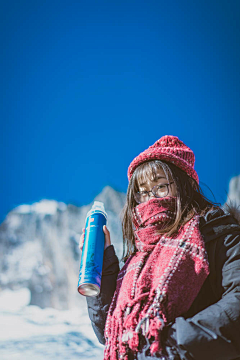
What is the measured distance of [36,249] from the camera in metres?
2.17

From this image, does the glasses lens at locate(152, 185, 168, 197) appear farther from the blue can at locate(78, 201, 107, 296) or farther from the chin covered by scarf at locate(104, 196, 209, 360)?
the blue can at locate(78, 201, 107, 296)

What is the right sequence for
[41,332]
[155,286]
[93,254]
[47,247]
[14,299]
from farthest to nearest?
Answer: [47,247] → [14,299] → [41,332] → [93,254] → [155,286]

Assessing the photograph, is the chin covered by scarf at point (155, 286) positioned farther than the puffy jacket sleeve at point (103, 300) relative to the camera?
No

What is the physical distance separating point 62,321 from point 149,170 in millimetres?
1267

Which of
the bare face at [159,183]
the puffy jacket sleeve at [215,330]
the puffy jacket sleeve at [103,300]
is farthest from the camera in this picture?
the bare face at [159,183]

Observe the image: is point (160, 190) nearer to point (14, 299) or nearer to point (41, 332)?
point (41, 332)

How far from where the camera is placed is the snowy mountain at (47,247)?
2.05 m

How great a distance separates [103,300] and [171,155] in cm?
62

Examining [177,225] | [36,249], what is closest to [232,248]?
[177,225]

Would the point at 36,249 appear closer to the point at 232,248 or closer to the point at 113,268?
the point at 113,268

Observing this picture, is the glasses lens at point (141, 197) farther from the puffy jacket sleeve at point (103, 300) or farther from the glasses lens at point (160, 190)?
the puffy jacket sleeve at point (103, 300)

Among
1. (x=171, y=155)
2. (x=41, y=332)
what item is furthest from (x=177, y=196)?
(x=41, y=332)

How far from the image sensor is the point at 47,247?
2.19m

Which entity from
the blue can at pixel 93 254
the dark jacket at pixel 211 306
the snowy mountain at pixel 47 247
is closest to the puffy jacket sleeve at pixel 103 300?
the dark jacket at pixel 211 306
